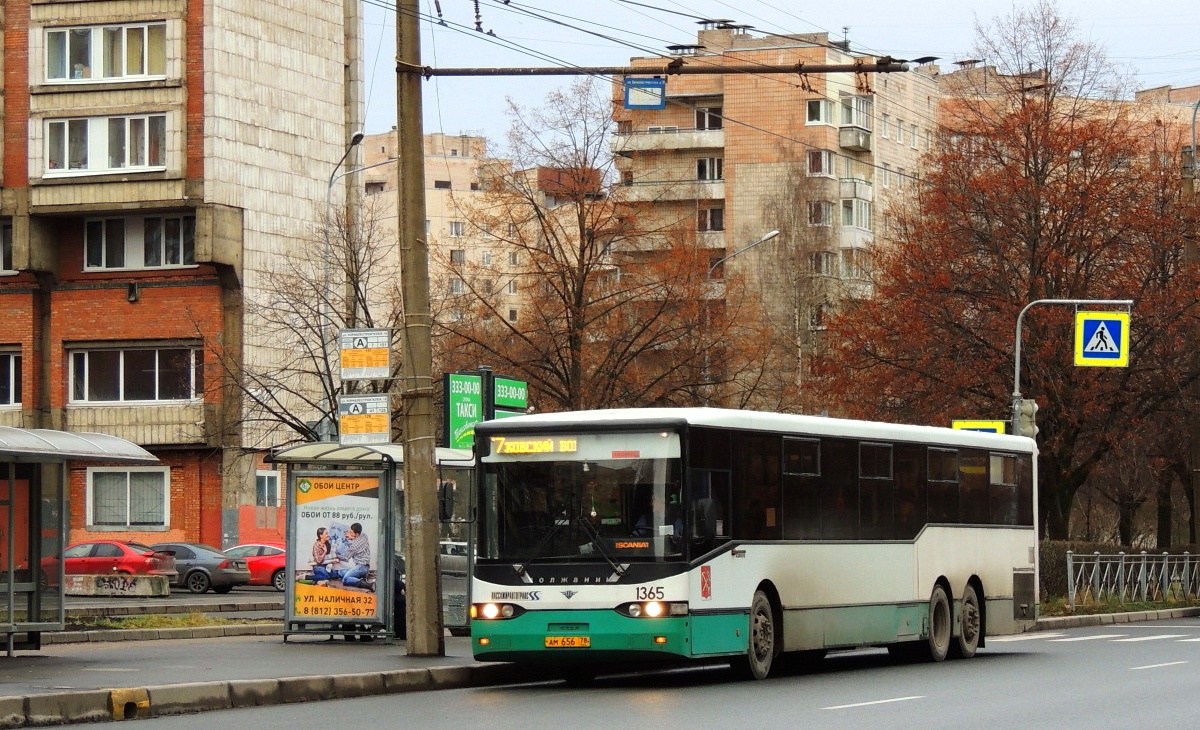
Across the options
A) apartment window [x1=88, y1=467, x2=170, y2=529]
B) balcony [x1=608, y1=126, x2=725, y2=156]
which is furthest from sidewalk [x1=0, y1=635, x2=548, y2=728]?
balcony [x1=608, y1=126, x2=725, y2=156]

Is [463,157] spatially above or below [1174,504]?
above

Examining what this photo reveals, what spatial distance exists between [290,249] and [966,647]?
38.1 m

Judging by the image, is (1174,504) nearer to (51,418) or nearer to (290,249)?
(290,249)

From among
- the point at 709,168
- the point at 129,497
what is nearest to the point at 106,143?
the point at 129,497

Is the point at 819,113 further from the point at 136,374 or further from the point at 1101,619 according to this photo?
the point at 1101,619

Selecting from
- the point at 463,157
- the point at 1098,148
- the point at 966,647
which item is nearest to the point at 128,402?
the point at 1098,148

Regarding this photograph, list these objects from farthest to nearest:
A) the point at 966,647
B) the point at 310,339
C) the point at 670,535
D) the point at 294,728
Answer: the point at 310,339, the point at 966,647, the point at 670,535, the point at 294,728

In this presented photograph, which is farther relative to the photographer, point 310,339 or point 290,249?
point 290,249

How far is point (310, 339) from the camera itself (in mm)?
53344

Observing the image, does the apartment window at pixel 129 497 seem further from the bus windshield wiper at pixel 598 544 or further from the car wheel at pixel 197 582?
the bus windshield wiper at pixel 598 544

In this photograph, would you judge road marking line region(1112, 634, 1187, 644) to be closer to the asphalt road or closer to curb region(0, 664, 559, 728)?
the asphalt road

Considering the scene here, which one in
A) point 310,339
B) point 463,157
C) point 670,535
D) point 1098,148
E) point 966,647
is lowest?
point 966,647

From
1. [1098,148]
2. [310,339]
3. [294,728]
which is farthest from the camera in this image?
[310,339]

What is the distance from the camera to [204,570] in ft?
161
